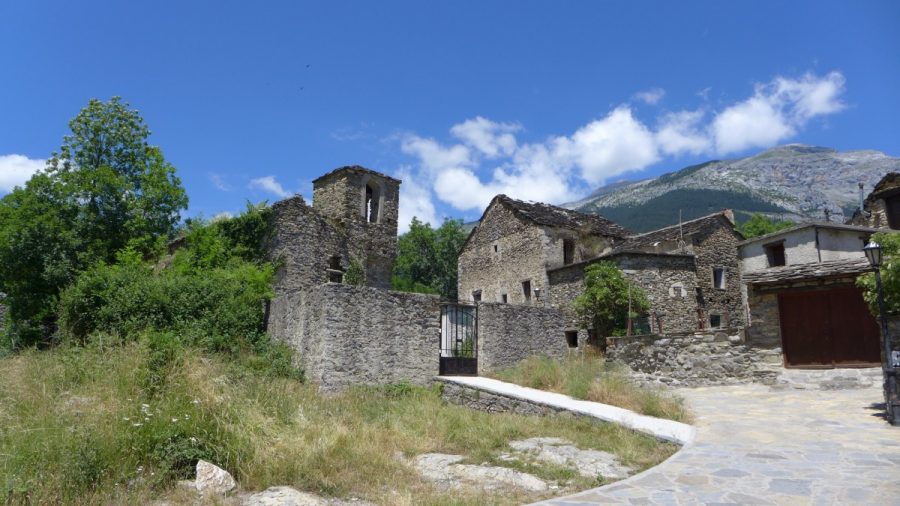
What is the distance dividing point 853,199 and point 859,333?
480 ft

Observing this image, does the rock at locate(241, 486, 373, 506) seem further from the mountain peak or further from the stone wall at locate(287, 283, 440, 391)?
the mountain peak

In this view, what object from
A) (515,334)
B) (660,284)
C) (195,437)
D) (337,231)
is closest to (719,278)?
(660,284)

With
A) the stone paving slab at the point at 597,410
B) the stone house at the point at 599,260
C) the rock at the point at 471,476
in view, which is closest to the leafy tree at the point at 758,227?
the stone house at the point at 599,260

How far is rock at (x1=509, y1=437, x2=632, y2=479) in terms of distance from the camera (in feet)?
22.3

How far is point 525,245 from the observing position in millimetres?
27703

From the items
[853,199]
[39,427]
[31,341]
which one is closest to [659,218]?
[853,199]

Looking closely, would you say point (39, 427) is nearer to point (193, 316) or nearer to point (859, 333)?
point (193, 316)

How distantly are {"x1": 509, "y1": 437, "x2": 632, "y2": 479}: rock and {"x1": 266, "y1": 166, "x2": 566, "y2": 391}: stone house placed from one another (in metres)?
5.80

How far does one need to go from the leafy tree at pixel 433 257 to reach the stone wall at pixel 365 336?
29.2 metres

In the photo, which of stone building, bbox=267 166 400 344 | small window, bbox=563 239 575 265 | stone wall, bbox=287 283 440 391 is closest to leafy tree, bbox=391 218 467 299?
small window, bbox=563 239 575 265

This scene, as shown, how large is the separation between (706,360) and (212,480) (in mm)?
13441

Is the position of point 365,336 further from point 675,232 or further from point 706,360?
point 675,232

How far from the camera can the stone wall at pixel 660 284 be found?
2367 cm

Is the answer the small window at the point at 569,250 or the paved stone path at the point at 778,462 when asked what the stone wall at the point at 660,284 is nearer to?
the small window at the point at 569,250
